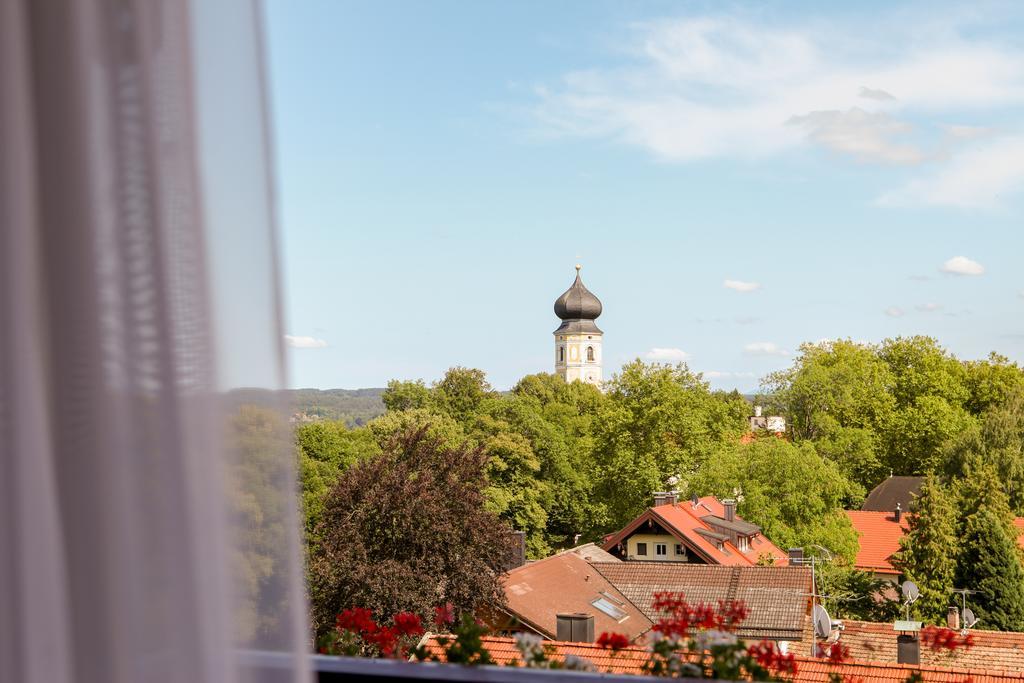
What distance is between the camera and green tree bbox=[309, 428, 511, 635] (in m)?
9.07

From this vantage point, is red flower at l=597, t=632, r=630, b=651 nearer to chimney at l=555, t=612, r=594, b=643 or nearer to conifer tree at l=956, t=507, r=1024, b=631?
chimney at l=555, t=612, r=594, b=643

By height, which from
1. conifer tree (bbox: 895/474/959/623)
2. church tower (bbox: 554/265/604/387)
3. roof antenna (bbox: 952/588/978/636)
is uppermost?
church tower (bbox: 554/265/604/387)

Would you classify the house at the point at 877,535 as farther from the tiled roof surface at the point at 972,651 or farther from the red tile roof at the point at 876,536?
the tiled roof surface at the point at 972,651

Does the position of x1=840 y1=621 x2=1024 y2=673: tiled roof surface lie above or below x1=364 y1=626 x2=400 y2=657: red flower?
below

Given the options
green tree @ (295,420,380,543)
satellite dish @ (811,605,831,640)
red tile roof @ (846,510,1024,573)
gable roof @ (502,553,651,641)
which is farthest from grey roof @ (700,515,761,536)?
satellite dish @ (811,605,831,640)

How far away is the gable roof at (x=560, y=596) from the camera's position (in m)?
9.84

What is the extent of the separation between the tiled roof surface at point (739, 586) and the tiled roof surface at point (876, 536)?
650 centimetres

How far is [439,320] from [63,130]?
108ft

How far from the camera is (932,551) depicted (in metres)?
13.5

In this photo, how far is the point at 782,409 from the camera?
21375mm

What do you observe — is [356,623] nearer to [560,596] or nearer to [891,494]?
[560,596]

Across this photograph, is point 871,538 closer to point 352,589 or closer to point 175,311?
point 352,589

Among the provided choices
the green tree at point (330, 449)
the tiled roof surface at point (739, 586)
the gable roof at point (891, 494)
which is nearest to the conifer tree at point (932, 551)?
the tiled roof surface at point (739, 586)

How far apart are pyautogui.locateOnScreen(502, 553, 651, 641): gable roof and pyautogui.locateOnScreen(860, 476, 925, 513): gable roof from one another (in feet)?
31.7
